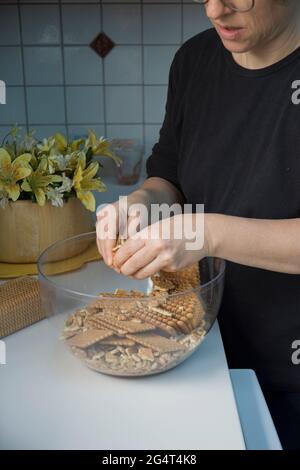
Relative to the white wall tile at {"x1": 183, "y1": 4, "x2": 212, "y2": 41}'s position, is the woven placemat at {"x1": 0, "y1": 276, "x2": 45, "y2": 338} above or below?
below

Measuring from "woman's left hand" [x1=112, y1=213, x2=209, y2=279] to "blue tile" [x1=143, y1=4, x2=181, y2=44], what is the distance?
1.26m

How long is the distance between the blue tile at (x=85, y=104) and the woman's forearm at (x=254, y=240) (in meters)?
1.24

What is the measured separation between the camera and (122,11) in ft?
5.93

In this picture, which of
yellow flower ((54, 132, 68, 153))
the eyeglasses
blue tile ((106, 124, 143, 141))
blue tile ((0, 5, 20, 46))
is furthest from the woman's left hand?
blue tile ((0, 5, 20, 46))

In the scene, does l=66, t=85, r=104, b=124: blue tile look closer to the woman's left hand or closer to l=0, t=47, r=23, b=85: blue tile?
l=0, t=47, r=23, b=85: blue tile

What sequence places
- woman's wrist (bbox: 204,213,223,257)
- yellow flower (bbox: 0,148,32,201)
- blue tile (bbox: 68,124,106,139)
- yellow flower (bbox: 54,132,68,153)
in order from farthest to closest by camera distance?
blue tile (bbox: 68,124,106,139) < yellow flower (bbox: 54,132,68,153) < yellow flower (bbox: 0,148,32,201) < woman's wrist (bbox: 204,213,223,257)

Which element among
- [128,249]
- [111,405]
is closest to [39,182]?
[128,249]

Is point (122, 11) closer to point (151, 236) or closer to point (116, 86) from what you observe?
point (116, 86)

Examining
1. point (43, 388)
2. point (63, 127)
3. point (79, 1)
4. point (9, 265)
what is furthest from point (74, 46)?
point (43, 388)

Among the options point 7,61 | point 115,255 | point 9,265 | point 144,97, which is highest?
point 7,61

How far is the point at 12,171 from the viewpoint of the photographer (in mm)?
1053

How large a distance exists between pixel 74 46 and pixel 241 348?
1258mm

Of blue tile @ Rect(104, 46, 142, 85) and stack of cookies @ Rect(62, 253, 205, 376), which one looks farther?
blue tile @ Rect(104, 46, 142, 85)

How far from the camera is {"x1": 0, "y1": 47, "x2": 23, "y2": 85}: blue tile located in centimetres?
185
